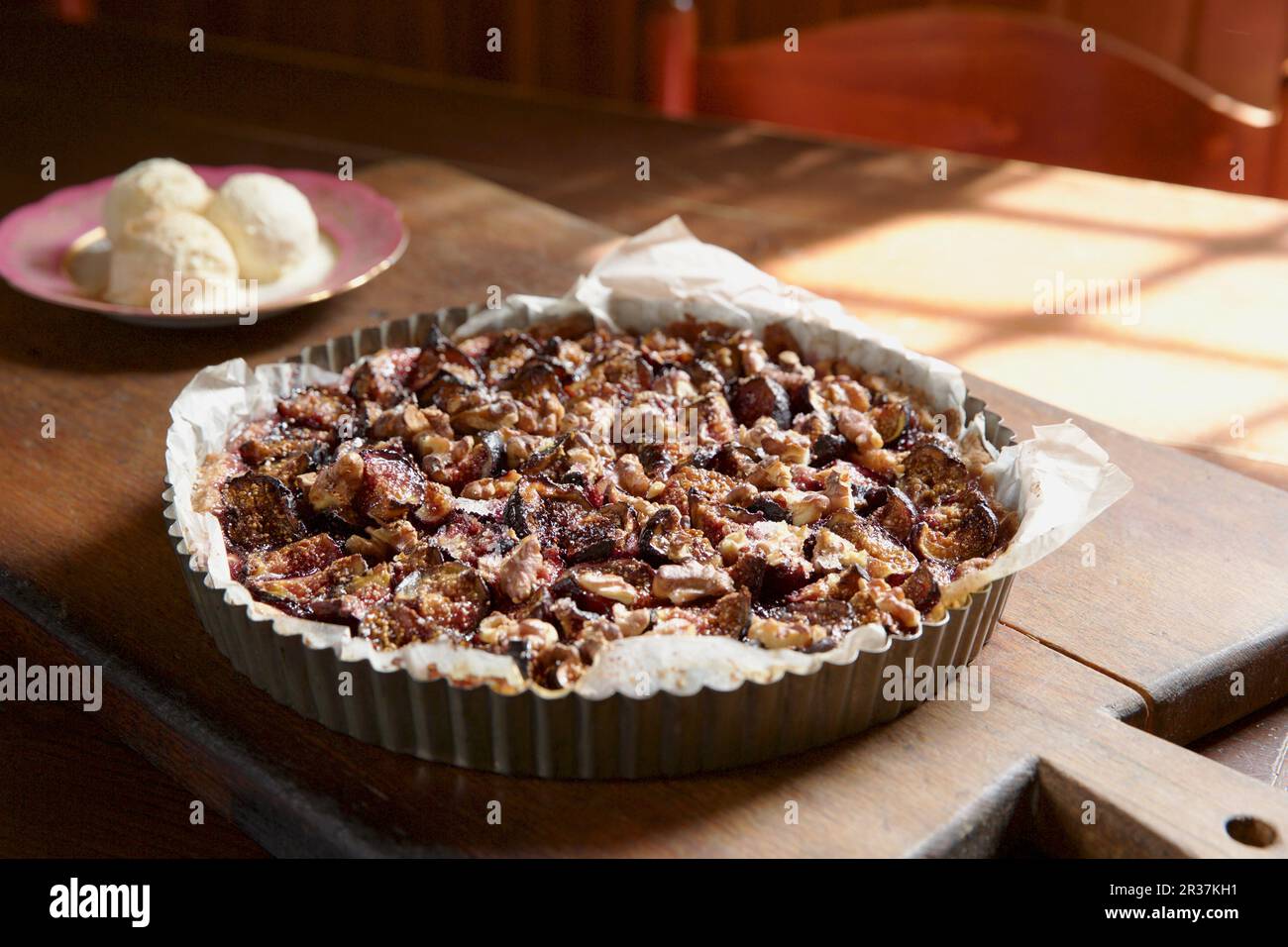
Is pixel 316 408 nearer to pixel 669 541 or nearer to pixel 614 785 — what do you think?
pixel 669 541

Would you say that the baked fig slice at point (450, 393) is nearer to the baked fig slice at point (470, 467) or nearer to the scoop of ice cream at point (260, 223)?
the baked fig slice at point (470, 467)

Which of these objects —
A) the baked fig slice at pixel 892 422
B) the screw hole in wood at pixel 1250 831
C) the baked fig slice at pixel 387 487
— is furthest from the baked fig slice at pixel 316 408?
the screw hole in wood at pixel 1250 831

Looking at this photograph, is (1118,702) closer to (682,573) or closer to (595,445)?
(682,573)

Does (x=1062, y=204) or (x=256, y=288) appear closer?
(x=256, y=288)

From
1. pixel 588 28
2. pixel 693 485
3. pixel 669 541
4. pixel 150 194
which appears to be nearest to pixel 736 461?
pixel 693 485

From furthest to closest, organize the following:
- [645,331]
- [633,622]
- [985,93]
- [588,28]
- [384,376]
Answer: [588,28] < [985,93] < [645,331] < [384,376] < [633,622]

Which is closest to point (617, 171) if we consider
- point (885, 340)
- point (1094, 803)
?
point (885, 340)
